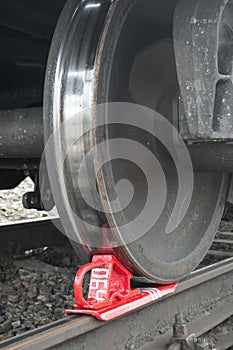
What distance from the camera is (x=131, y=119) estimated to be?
198 cm

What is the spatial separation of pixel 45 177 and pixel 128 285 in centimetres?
71

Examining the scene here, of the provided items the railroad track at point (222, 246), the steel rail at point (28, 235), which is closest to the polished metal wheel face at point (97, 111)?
the railroad track at point (222, 246)

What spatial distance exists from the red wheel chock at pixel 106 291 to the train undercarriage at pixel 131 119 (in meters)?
0.04

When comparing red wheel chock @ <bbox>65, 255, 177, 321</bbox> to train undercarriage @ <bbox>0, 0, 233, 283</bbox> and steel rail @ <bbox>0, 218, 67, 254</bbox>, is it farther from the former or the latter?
steel rail @ <bbox>0, 218, 67, 254</bbox>

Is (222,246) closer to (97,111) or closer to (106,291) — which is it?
(106,291)

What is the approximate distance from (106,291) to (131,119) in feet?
2.15

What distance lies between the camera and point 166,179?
2287mm

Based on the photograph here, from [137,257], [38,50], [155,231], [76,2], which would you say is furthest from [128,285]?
[38,50]

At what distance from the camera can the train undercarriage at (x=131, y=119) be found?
5.44ft

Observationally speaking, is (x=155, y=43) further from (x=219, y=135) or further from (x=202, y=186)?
(x=202, y=186)

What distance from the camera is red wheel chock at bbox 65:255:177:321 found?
1723 mm

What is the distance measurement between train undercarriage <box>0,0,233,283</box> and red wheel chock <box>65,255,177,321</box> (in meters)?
0.04

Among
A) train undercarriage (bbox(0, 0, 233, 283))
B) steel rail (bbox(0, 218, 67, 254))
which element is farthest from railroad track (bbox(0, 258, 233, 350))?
steel rail (bbox(0, 218, 67, 254))

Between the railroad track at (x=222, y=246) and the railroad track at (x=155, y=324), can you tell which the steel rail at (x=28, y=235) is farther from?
the railroad track at (x=155, y=324)
